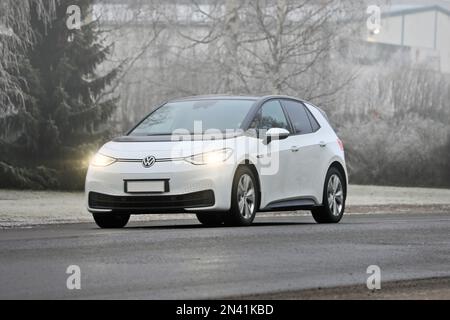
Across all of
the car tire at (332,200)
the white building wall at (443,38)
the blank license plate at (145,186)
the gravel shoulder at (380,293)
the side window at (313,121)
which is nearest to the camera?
the gravel shoulder at (380,293)

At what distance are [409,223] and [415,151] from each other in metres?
34.3

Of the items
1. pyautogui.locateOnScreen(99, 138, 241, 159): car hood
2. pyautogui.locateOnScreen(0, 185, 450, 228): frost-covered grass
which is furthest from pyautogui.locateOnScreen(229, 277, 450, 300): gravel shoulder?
pyautogui.locateOnScreen(0, 185, 450, 228): frost-covered grass

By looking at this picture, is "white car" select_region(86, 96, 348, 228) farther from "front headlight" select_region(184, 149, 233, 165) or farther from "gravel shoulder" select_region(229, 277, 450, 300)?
"gravel shoulder" select_region(229, 277, 450, 300)

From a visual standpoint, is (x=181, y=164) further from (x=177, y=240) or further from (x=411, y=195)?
(x=411, y=195)

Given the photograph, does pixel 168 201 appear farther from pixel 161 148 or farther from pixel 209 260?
pixel 209 260

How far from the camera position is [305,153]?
680 inches

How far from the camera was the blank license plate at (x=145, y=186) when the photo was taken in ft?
49.9

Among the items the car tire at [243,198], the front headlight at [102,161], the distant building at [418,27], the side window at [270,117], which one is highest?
the distant building at [418,27]

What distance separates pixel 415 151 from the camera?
51562mm

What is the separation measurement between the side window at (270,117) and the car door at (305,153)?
0.54ft

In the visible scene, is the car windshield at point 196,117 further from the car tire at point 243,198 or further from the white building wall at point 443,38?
the white building wall at point 443,38

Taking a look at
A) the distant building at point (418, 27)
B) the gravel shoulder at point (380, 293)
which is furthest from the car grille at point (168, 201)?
the distant building at point (418, 27)

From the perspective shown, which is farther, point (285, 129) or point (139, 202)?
point (285, 129)

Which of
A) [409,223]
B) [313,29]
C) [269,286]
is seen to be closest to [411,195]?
[313,29]
